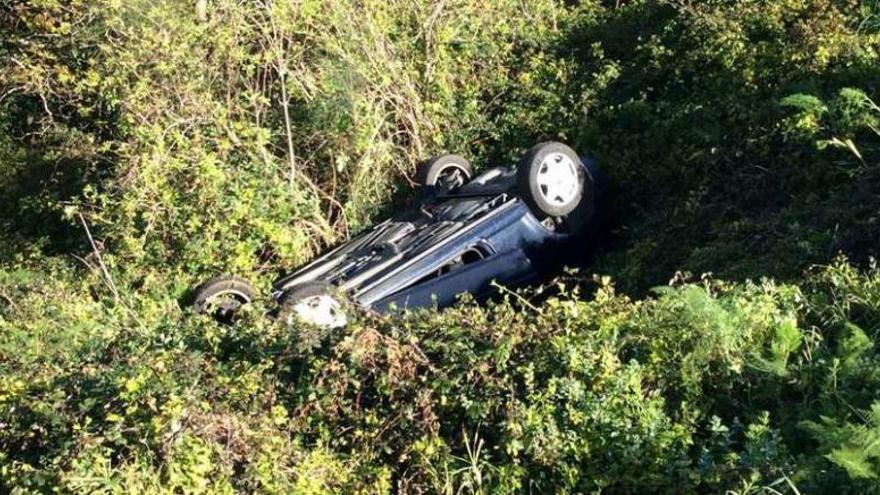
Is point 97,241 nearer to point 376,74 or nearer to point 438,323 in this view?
point 376,74

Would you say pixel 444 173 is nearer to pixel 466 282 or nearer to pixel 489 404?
pixel 466 282

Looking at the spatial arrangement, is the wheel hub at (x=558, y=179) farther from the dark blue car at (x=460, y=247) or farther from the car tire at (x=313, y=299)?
the car tire at (x=313, y=299)

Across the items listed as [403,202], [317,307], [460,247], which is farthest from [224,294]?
[403,202]

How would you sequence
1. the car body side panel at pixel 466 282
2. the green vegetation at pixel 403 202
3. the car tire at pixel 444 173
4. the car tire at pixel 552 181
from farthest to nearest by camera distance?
1. the car tire at pixel 444 173
2. the car tire at pixel 552 181
3. the car body side panel at pixel 466 282
4. the green vegetation at pixel 403 202

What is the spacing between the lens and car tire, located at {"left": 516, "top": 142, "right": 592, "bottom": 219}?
Answer: 29.7 ft

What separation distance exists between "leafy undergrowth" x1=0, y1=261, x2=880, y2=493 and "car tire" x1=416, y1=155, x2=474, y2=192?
4.57m

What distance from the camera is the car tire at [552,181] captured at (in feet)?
29.7

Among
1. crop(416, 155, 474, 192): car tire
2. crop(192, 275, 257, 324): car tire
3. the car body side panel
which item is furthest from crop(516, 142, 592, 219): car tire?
crop(192, 275, 257, 324): car tire

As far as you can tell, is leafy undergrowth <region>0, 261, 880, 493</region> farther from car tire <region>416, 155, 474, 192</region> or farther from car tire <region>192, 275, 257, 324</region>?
car tire <region>416, 155, 474, 192</region>

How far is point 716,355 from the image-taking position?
18.3 ft

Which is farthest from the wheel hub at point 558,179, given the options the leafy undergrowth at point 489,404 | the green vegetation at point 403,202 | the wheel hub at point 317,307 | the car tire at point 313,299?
the leafy undergrowth at point 489,404

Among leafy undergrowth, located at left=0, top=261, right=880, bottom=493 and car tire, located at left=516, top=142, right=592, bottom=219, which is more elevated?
car tire, located at left=516, top=142, right=592, bottom=219

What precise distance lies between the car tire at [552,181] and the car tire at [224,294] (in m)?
2.57

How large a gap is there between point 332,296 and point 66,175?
14.9 ft
